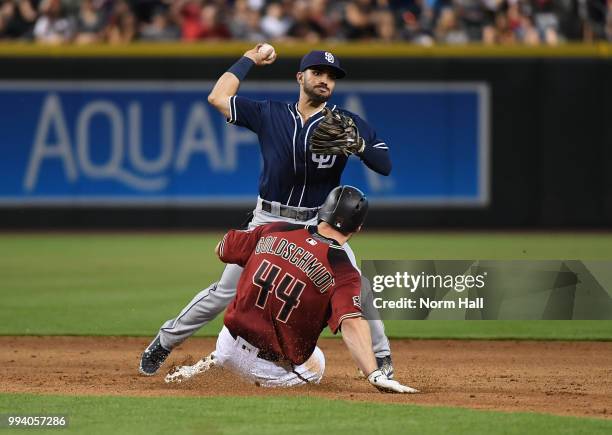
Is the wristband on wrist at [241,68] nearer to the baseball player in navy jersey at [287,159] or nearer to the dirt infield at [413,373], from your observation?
the baseball player in navy jersey at [287,159]

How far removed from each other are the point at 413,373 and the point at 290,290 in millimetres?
1715

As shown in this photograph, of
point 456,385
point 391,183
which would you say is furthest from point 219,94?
point 391,183

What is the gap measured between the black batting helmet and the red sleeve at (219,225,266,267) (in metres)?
0.49

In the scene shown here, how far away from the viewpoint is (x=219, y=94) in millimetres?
7555

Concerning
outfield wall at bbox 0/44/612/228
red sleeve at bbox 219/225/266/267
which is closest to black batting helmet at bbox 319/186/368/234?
red sleeve at bbox 219/225/266/267

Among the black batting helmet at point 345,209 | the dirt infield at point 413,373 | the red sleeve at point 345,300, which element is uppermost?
the black batting helmet at point 345,209

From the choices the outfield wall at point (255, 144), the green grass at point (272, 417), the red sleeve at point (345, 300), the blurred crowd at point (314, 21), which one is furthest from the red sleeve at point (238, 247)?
the blurred crowd at point (314, 21)

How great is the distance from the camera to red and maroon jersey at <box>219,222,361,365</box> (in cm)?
674

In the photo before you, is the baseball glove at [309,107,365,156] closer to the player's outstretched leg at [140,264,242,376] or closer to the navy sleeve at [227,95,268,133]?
the navy sleeve at [227,95,268,133]

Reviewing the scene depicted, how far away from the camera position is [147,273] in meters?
14.0

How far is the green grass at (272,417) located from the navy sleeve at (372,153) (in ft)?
Result: 4.84

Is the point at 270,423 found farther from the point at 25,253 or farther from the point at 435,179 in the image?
the point at 435,179

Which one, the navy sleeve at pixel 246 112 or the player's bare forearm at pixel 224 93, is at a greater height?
the player's bare forearm at pixel 224 93

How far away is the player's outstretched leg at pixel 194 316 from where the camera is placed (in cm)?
750
